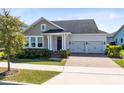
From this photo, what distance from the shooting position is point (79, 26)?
109 ft

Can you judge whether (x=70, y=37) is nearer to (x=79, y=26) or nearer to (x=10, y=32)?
(x=79, y=26)

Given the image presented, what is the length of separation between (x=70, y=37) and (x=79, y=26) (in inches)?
85.9

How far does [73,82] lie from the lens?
37.6 feet

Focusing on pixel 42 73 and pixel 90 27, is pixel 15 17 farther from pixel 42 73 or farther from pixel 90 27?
pixel 90 27

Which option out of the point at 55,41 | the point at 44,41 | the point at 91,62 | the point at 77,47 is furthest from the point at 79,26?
the point at 91,62

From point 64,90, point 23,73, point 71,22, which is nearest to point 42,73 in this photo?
point 23,73

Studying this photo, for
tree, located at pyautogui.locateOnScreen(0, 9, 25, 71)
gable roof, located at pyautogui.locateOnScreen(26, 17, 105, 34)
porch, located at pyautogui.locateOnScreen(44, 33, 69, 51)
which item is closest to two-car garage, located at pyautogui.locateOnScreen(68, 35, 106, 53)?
gable roof, located at pyautogui.locateOnScreen(26, 17, 105, 34)

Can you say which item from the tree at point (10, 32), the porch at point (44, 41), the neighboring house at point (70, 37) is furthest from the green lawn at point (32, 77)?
the porch at point (44, 41)

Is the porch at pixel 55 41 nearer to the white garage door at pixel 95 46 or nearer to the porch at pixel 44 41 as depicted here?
the porch at pixel 44 41

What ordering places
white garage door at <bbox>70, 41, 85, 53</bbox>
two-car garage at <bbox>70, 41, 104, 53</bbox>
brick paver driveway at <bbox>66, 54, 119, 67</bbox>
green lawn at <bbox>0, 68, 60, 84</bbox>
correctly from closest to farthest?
green lawn at <bbox>0, 68, 60, 84</bbox> → brick paver driveway at <bbox>66, 54, 119, 67</bbox> → two-car garage at <bbox>70, 41, 104, 53</bbox> → white garage door at <bbox>70, 41, 85, 53</bbox>

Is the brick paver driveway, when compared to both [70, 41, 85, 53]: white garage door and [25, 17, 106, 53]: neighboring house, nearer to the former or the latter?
[25, 17, 106, 53]: neighboring house

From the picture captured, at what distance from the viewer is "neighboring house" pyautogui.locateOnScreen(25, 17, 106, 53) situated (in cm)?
3131

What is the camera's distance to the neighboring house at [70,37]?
31312 mm

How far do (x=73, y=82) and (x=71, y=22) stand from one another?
77.7ft
